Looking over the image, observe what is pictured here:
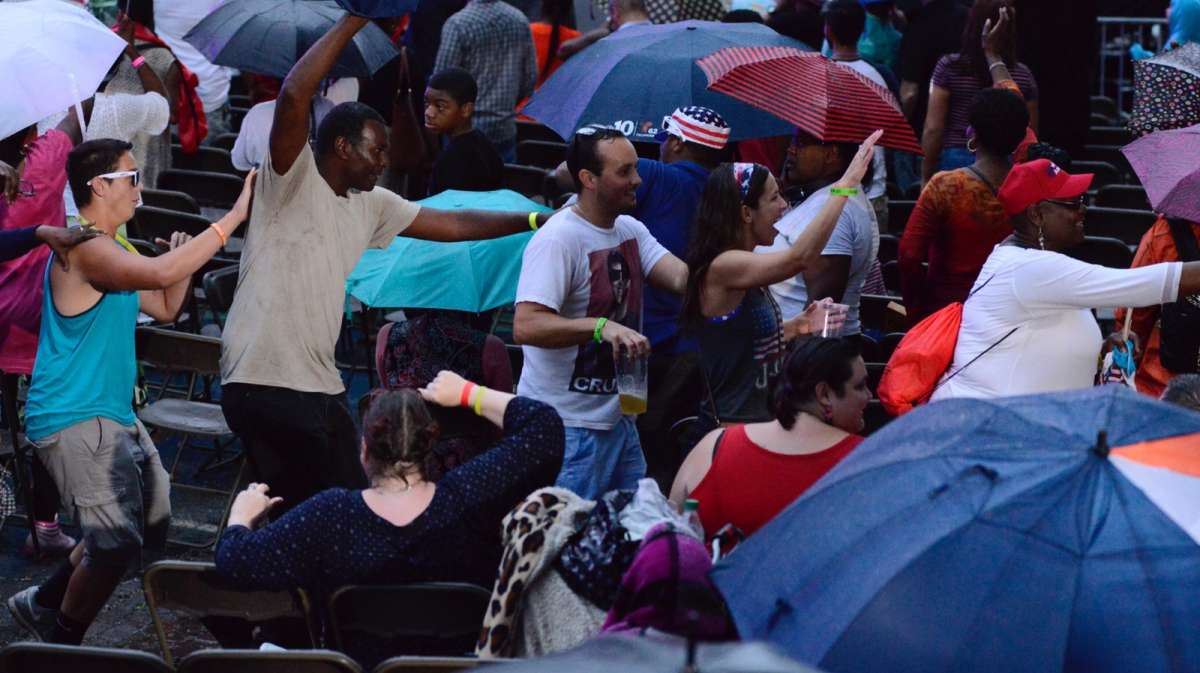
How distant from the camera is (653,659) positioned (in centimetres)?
207

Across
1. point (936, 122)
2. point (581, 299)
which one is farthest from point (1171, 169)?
point (936, 122)

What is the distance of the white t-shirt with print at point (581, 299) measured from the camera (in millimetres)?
4793

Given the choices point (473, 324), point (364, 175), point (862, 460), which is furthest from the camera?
point (473, 324)

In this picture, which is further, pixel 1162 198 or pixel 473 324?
pixel 473 324

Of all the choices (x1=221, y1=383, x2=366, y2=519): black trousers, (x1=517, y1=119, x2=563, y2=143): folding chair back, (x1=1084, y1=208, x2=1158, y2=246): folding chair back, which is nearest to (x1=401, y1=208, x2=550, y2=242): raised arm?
(x1=221, y1=383, x2=366, y2=519): black trousers

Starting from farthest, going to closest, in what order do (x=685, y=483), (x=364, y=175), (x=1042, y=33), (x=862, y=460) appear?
(x=1042, y=33)
(x=364, y=175)
(x=685, y=483)
(x=862, y=460)

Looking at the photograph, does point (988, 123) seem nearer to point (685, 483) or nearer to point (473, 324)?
point (473, 324)

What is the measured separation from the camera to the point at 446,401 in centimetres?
416

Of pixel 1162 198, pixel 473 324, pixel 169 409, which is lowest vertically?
pixel 169 409

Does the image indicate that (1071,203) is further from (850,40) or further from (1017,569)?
(850,40)

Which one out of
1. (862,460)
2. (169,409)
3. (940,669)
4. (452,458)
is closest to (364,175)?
(452,458)

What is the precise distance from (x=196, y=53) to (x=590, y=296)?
19.6 feet

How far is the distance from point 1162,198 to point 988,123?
0.97 meters

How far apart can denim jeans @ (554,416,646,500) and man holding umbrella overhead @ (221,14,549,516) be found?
70 centimetres
